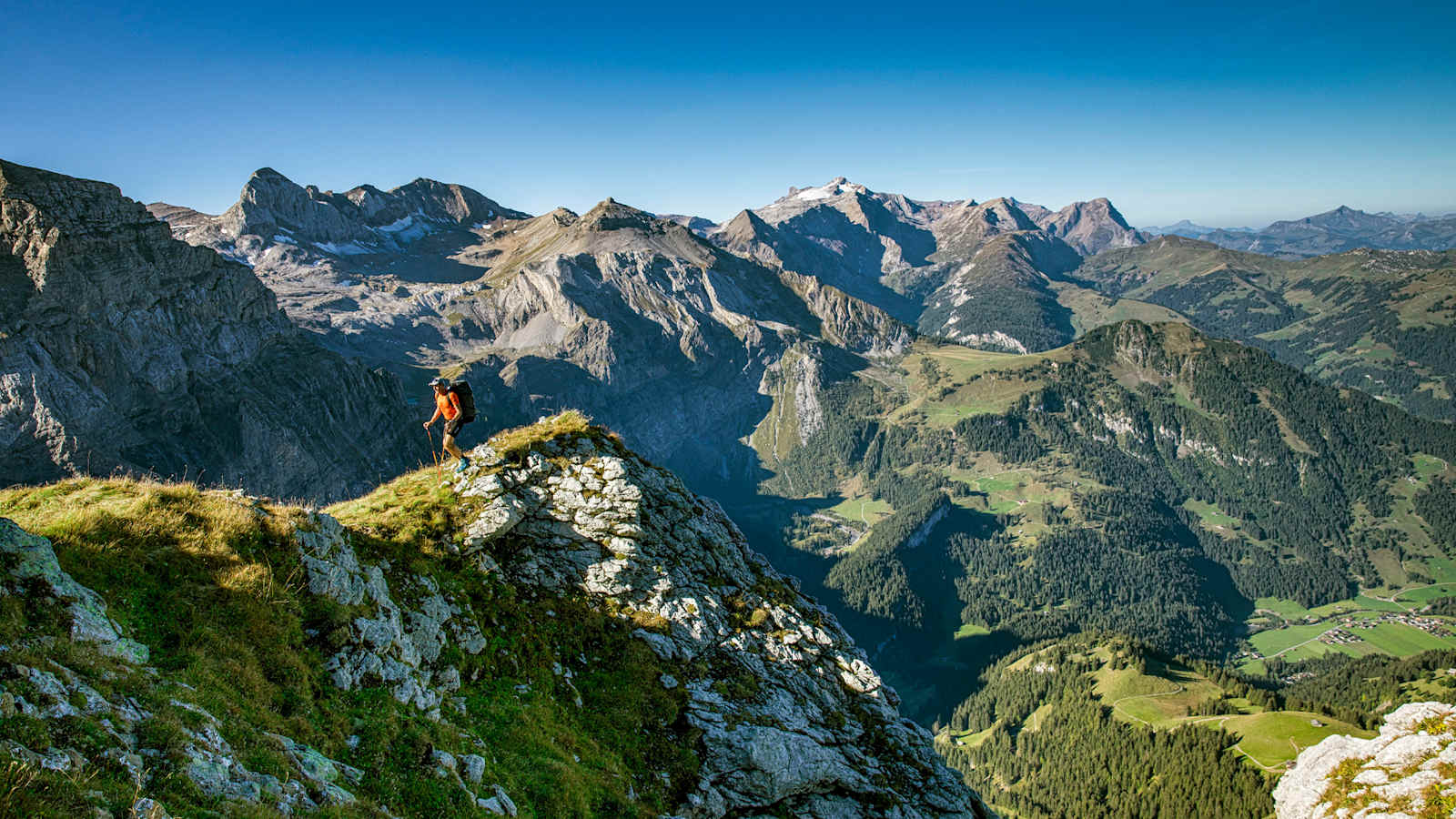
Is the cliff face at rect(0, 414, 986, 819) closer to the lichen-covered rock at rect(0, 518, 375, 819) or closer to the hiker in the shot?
the lichen-covered rock at rect(0, 518, 375, 819)

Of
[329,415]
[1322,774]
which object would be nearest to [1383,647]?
[1322,774]

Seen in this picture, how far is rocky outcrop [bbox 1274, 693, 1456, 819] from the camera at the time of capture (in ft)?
113

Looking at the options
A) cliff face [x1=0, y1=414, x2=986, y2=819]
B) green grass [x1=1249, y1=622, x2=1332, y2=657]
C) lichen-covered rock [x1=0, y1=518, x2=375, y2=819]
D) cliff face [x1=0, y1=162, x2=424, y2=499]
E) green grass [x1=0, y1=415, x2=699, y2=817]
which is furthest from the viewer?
green grass [x1=1249, y1=622, x2=1332, y2=657]

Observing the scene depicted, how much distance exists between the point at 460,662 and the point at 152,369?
13216 centimetres

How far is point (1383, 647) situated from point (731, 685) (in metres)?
261

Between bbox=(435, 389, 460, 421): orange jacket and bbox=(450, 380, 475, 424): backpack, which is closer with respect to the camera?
bbox=(435, 389, 460, 421): orange jacket

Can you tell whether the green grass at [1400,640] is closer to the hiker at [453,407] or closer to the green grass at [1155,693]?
the green grass at [1155,693]

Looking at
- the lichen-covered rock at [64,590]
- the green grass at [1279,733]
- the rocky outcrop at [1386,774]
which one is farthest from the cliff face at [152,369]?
the green grass at [1279,733]

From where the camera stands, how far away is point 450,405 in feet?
Answer: 69.6

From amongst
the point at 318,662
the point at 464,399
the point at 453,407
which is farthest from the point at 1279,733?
the point at 318,662

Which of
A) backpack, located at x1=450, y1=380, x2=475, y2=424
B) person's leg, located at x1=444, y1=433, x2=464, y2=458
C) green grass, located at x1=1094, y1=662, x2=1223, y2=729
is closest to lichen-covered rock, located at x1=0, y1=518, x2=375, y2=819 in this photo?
person's leg, located at x1=444, y1=433, x2=464, y2=458

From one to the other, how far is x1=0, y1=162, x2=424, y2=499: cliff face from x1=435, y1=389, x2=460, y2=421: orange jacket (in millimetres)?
77535

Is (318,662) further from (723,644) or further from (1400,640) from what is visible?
(1400,640)

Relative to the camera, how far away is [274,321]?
137 m
